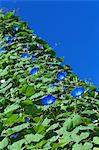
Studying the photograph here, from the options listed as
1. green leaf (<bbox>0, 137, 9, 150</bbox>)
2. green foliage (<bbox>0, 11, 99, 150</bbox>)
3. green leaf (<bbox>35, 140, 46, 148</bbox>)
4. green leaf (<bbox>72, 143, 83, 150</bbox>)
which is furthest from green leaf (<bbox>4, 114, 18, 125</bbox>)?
green leaf (<bbox>72, 143, 83, 150</bbox>)

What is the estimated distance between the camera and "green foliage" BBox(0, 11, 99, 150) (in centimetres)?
163

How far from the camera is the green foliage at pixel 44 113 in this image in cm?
163

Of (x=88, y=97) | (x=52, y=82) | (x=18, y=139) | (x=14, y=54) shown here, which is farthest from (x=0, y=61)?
(x=18, y=139)

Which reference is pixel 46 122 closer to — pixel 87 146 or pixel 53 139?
pixel 53 139

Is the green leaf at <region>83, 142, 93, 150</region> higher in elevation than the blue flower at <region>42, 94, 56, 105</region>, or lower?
lower

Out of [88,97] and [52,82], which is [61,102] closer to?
[88,97]

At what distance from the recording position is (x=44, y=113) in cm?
192

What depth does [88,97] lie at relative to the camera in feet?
6.86

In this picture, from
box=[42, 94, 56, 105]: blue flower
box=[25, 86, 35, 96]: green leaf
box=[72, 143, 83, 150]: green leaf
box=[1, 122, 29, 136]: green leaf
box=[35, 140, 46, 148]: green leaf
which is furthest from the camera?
box=[25, 86, 35, 96]: green leaf

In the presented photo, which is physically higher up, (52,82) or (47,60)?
(47,60)

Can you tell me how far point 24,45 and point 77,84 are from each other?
3.27ft

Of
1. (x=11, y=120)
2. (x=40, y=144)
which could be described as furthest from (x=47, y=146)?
(x=11, y=120)

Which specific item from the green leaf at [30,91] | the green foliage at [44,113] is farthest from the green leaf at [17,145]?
the green leaf at [30,91]

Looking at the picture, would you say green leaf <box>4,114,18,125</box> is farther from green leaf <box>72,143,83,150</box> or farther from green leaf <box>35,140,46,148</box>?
green leaf <box>72,143,83,150</box>
